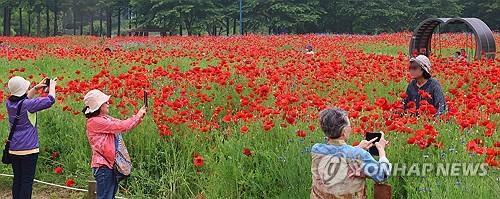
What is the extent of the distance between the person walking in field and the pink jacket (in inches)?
35.9

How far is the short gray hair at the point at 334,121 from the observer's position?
3816mm

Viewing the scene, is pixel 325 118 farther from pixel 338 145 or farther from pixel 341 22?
pixel 341 22

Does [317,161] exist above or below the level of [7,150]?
above

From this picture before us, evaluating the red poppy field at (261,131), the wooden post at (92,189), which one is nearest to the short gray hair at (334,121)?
the red poppy field at (261,131)

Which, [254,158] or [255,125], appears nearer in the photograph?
[254,158]

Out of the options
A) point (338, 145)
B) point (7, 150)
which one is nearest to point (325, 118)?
point (338, 145)

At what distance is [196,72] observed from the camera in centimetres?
904

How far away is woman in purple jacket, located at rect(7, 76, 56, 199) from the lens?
20.9ft

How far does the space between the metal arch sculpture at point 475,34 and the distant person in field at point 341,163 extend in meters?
12.1

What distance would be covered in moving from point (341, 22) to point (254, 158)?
4745cm

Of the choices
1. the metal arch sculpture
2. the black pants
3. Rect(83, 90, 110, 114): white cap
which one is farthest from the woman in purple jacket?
the metal arch sculpture

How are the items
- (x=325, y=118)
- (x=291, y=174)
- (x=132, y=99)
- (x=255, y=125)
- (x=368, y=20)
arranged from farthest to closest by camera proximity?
(x=368, y=20) → (x=132, y=99) → (x=255, y=125) → (x=291, y=174) → (x=325, y=118)

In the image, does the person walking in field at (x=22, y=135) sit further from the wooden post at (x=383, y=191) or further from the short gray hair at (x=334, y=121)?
Result: the wooden post at (x=383, y=191)

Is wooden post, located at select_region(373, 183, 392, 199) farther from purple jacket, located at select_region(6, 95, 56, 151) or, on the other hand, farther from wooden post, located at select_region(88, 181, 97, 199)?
purple jacket, located at select_region(6, 95, 56, 151)
